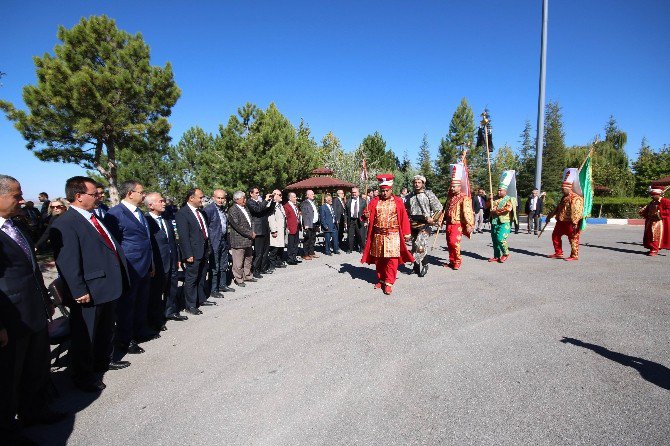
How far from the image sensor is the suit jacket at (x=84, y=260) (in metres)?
3.03

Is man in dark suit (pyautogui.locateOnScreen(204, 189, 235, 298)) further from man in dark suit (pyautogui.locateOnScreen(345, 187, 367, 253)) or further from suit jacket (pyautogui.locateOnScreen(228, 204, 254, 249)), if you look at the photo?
man in dark suit (pyautogui.locateOnScreen(345, 187, 367, 253))

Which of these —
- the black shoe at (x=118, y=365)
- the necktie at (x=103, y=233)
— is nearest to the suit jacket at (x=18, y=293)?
the necktie at (x=103, y=233)

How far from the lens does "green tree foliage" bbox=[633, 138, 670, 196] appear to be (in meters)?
30.2

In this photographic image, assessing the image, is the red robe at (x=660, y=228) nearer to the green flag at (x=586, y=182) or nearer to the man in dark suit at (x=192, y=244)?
the green flag at (x=586, y=182)

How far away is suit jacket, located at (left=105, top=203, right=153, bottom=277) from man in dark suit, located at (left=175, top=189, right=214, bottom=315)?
3.47ft

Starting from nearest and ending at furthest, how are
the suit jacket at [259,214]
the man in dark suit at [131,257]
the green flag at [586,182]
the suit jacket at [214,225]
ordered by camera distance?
the man in dark suit at [131,257] → the suit jacket at [214,225] → the suit jacket at [259,214] → the green flag at [586,182]

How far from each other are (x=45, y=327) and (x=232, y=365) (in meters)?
1.60

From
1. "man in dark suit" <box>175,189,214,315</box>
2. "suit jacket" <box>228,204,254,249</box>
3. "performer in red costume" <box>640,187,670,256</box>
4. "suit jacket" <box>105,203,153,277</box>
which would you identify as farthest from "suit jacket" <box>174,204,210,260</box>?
"performer in red costume" <box>640,187,670,256</box>

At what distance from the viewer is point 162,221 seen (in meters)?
4.76

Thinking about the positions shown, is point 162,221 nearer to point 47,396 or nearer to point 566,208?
point 47,396

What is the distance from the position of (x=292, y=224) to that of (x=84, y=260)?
19.6 ft

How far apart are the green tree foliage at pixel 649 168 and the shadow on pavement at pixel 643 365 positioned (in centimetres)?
3483

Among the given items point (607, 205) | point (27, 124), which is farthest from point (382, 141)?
point (27, 124)

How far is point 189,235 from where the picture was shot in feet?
17.0
